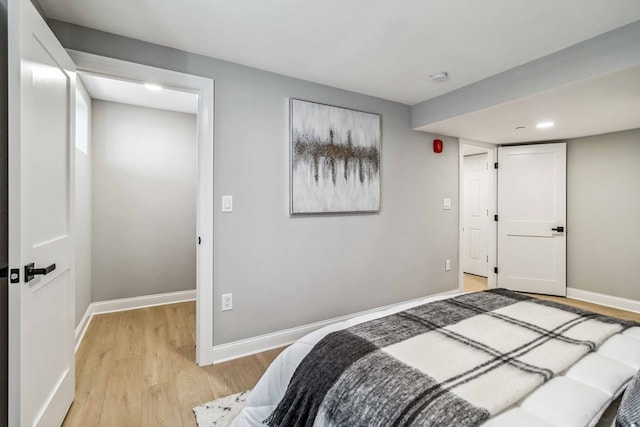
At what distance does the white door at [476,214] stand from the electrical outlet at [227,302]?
13.4ft

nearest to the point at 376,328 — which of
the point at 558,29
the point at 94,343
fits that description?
the point at 558,29

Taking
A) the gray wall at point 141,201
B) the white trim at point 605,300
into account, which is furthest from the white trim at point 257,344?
the white trim at point 605,300

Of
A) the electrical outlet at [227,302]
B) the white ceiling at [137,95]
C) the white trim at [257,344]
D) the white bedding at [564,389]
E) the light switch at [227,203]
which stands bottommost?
the white trim at [257,344]

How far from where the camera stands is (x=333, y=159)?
9.02ft

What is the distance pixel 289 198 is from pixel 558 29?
2.11 meters

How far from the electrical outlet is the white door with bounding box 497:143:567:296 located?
12.1 feet

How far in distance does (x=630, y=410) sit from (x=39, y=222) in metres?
2.06

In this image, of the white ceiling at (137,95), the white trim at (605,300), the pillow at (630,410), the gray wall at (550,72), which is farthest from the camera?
the white trim at (605,300)

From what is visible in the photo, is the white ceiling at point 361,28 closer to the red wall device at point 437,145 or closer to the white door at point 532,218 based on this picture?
the red wall device at point 437,145

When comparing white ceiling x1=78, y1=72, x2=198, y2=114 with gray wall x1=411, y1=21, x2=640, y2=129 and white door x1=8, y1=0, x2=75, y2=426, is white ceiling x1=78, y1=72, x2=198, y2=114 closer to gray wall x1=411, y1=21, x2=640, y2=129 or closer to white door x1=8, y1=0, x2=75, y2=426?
white door x1=8, y1=0, x2=75, y2=426

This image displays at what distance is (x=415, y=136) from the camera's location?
11.1 ft

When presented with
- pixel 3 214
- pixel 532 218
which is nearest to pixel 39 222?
pixel 3 214

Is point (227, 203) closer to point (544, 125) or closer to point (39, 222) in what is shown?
point (39, 222)

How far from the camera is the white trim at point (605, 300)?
3355 millimetres
